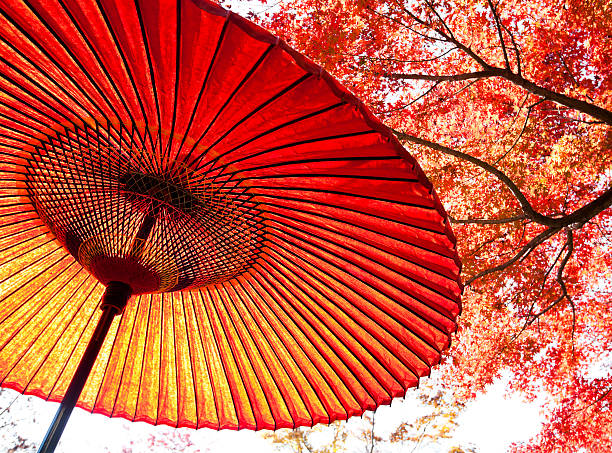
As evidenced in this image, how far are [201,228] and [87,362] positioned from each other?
682 mm

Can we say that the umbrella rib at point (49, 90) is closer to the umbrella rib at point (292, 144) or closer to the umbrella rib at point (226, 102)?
the umbrella rib at point (226, 102)

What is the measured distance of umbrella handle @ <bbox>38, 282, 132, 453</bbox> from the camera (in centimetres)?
163

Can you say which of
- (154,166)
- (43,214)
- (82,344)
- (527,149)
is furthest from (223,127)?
(527,149)

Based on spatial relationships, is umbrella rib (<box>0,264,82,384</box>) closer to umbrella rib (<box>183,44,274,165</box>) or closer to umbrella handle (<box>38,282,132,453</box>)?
umbrella handle (<box>38,282,132,453</box>)

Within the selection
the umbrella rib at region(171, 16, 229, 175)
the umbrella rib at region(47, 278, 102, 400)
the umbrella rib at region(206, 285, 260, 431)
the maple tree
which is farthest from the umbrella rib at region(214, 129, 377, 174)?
the maple tree

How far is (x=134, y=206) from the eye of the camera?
2027 mm

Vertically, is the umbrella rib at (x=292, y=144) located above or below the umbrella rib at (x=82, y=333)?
above

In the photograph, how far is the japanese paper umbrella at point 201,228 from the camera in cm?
160

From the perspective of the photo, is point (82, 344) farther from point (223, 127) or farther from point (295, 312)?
point (223, 127)

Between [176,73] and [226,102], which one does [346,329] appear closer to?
[226,102]

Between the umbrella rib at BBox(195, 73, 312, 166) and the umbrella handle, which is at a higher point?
the umbrella rib at BBox(195, 73, 312, 166)

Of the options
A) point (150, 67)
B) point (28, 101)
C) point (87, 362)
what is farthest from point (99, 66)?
point (87, 362)

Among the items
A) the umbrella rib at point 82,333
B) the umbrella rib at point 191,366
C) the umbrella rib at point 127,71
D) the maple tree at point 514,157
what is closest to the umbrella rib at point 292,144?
the umbrella rib at point 127,71

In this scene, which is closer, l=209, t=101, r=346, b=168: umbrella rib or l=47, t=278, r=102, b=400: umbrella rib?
l=209, t=101, r=346, b=168: umbrella rib
